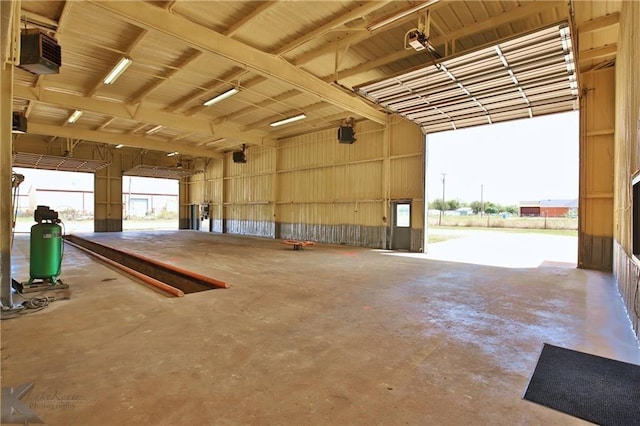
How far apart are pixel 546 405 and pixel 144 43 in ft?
32.9

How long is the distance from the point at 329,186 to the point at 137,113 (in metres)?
8.54

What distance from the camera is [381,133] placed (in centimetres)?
1341

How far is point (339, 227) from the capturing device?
15.0 m

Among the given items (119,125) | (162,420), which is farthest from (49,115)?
(162,420)

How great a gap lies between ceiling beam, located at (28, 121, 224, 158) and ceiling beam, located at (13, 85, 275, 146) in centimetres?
490

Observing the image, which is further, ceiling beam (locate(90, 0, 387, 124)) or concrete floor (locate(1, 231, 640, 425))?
ceiling beam (locate(90, 0, 387, 124))

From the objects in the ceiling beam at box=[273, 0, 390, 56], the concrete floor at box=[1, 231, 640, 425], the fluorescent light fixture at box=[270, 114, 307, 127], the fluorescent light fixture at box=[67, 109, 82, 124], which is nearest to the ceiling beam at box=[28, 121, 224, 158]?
the fluorescent light fixture at box=[67, 109, 82, 124]

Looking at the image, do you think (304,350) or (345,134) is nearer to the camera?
(304,350)

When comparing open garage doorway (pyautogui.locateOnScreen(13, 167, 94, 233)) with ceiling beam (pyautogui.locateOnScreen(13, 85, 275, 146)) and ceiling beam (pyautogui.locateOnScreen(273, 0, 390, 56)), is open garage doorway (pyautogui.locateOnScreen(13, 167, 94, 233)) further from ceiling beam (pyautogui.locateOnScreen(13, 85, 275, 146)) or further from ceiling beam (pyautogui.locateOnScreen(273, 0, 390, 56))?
ceiling beam (pyautogui.locateOnScreen(273, 0, 390, 56))

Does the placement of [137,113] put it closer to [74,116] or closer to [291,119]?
[74,116]

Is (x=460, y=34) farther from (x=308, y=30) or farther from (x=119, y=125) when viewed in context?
(x=119, y=125)

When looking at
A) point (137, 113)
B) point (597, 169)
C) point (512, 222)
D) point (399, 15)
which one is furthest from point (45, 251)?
point (512, 222)

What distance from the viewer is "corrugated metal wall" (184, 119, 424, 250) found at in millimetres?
12742

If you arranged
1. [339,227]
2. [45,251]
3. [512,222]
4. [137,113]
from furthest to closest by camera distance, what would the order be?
[512,222] < [339,227] < [137,113] < [45,251]
